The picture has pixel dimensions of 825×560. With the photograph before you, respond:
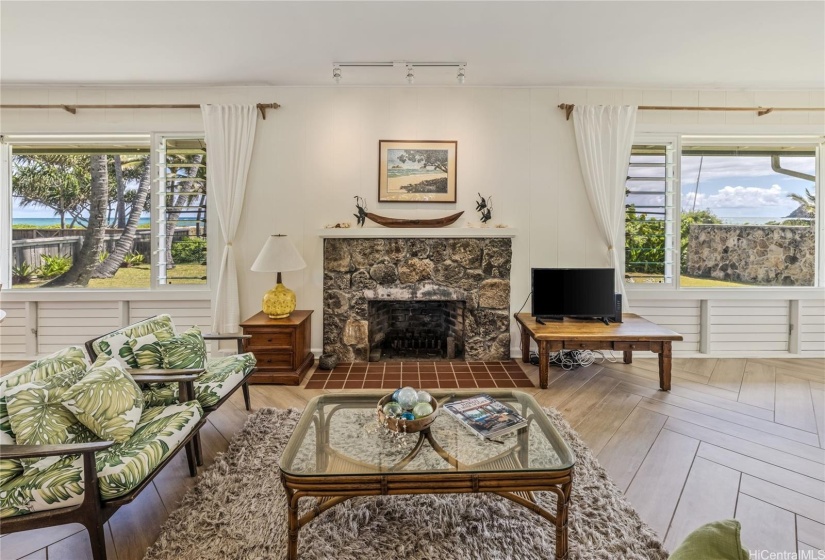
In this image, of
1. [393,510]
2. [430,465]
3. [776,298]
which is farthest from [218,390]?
[776,298]

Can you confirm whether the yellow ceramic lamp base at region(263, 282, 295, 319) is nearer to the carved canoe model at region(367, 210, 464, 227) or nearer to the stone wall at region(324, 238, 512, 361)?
the stone wall at region(324, 238, 512, 361)

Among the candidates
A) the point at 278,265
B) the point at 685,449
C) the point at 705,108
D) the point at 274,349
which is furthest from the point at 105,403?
the point at 705,108

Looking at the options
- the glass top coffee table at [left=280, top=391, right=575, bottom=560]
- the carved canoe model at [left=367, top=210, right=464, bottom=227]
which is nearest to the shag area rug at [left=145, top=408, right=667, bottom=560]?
the glass top coffee table at [left=280, top=391, right=575, bottom=560]

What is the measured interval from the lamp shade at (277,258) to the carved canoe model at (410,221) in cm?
86

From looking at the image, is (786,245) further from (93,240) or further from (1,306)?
(1,306)

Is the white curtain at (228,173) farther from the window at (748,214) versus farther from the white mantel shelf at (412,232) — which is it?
the window at (748,214)

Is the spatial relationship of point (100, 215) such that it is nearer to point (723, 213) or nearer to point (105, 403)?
point (105, 403)

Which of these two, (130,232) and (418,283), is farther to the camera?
(130,232)

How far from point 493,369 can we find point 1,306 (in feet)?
16.5

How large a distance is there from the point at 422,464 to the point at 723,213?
14.4 ft

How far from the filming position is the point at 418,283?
3771mm

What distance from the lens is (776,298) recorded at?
12.7ft

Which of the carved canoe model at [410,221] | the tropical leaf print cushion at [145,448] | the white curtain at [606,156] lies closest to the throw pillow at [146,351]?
the tropical leaf print cushion at [145,448]

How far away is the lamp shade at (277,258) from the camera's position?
3.31 meters
